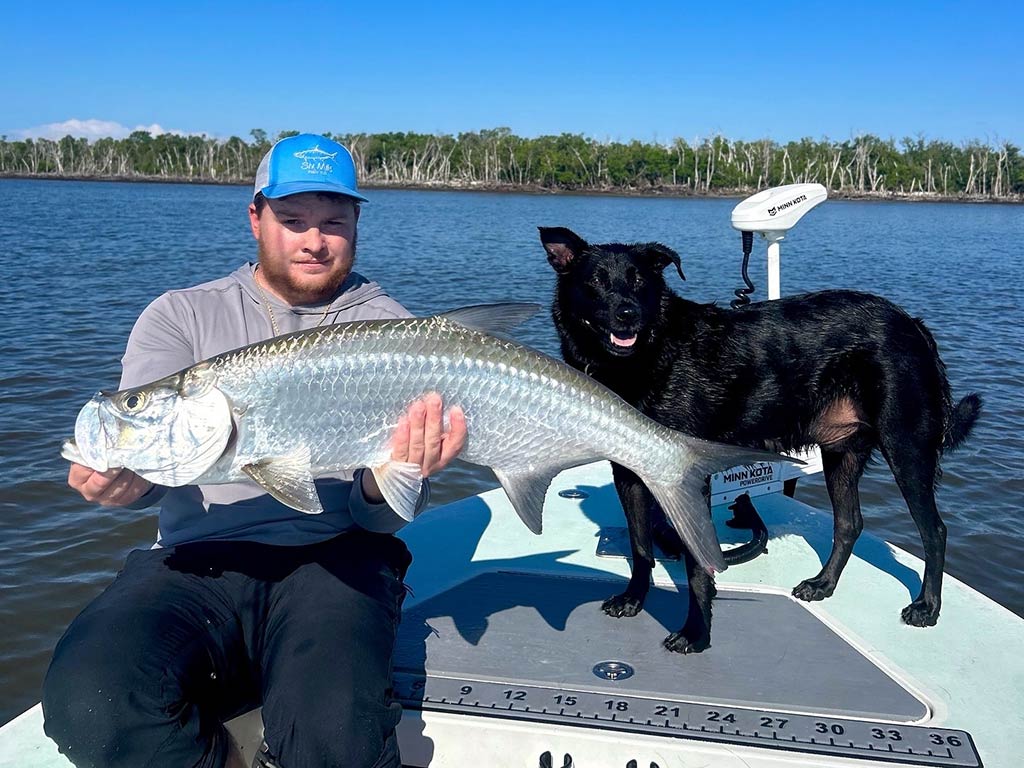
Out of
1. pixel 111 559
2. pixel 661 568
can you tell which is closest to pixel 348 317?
pixel 661 568

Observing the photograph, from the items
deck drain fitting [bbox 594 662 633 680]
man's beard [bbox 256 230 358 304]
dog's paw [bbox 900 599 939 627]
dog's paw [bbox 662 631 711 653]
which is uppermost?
man's beard [bbox 256 230 358 304]

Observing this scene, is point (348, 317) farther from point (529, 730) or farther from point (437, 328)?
point (529, 730)

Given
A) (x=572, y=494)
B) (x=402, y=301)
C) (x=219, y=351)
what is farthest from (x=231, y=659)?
(x=402, y=301)

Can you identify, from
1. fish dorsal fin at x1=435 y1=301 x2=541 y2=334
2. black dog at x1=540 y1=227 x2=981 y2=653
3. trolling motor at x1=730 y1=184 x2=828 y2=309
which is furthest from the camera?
trolling motor at x1=730 y1=184 x2=828 y2=309

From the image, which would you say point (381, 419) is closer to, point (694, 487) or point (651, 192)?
point (694, 487)

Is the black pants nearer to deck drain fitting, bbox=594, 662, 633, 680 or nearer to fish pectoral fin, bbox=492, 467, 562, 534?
fish pectoral fin, bbox=492, 467, 562, 534

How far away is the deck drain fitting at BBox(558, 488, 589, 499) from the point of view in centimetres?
650

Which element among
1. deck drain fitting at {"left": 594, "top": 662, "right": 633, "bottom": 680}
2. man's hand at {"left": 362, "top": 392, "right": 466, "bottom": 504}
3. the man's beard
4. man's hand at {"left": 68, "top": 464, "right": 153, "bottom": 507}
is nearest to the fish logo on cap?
the man's beard

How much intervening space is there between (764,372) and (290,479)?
267cm

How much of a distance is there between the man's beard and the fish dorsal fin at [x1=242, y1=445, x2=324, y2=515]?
1.03 metres

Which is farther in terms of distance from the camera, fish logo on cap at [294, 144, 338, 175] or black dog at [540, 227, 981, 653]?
black dog at [540, 227, 981, 653]

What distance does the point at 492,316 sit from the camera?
3359 mm

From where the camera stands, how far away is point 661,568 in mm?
5070

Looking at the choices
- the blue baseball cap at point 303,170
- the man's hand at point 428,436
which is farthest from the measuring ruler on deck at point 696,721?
the blue baseball cap at point 303,170
